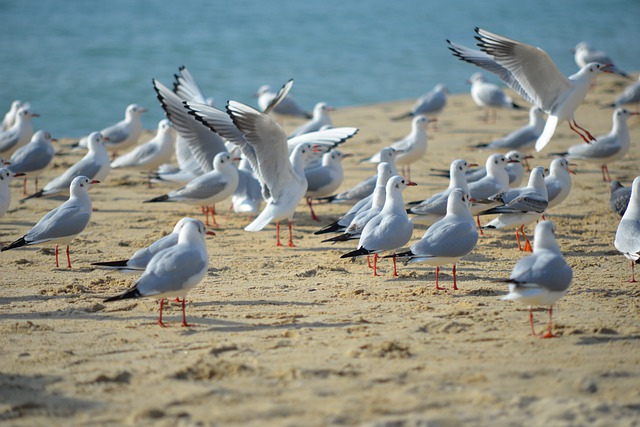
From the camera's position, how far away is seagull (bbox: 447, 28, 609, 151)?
987cm

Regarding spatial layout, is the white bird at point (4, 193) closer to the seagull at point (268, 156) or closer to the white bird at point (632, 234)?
the seagull at point (268, 156)

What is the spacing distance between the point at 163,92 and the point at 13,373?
5639 millimetres

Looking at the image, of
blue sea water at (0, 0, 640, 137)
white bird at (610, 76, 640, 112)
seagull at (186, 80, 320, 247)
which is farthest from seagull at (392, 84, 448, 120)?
seagull at (186, 80, 320, 247)

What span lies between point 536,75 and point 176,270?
18.9ft

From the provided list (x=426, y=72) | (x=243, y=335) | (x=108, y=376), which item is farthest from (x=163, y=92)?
(x=426, y=72)

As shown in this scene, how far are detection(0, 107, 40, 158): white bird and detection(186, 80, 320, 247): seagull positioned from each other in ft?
17.3

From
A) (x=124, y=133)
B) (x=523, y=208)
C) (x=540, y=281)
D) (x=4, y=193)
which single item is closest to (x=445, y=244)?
(x=540, y=281)

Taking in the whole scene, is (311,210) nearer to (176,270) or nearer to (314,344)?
(176,270)

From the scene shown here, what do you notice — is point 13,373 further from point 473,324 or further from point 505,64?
point 505,64

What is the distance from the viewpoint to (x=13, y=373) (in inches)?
204

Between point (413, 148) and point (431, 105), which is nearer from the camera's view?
point (413, 148)

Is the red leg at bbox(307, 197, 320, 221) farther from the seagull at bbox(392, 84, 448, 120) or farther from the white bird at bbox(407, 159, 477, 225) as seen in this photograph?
the seagull at bbox(392, 84, 448, 120)

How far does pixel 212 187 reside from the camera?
9758 mm

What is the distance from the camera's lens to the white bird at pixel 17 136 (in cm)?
1300
